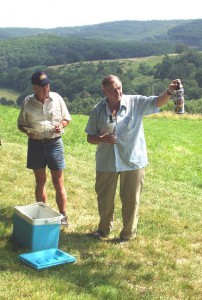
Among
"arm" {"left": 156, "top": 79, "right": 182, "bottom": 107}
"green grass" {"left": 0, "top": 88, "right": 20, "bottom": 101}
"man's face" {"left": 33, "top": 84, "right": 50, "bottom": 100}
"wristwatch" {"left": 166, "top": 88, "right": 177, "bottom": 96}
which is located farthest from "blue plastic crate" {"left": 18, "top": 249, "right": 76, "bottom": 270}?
"green grass" {"left": 0, "top": 88, "right": 20, "bottom": 101}

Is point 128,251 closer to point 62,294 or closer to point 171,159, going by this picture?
point 62,294

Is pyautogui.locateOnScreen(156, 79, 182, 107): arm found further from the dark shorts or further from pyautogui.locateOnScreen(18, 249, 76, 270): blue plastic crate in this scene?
pyautogui.locateOnScreen(18, 249, 76, 270): blue plastic crate

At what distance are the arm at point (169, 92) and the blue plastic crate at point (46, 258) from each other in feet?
7.12

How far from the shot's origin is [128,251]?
584cm

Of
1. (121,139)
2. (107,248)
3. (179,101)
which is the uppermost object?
(179,101)

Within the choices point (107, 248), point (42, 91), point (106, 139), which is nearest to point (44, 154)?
point (42, 91)

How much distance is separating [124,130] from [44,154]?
1.14 meters

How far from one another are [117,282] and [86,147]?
1043 cm

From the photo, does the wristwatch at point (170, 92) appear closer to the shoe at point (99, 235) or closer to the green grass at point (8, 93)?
the shoe at point (99, 235)

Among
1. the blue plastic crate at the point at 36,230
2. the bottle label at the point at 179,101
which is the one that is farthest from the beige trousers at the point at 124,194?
the bottle label at the point at 179,101

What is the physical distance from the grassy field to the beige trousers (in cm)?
26

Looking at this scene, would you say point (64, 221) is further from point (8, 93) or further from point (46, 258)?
point (8, 93)

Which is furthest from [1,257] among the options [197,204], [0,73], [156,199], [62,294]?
[0,73]

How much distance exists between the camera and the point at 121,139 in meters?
5.68
